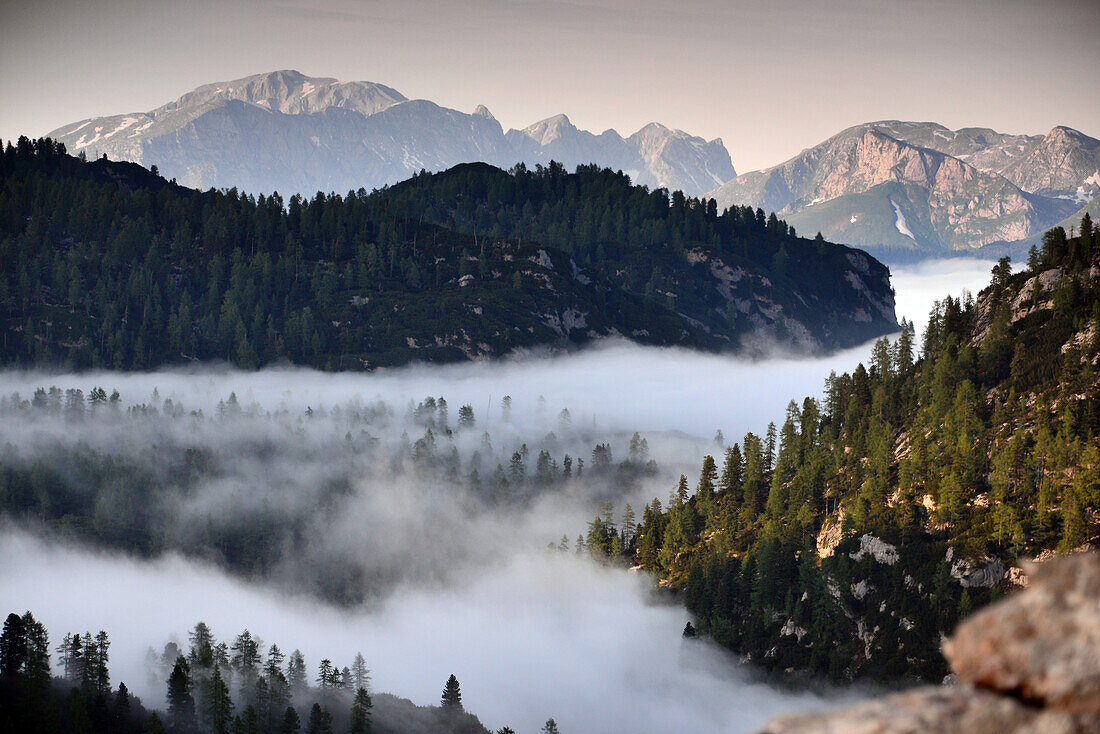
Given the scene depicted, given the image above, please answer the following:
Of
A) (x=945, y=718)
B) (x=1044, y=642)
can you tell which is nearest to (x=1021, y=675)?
(x=1044, y=642)

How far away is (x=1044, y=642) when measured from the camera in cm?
1031

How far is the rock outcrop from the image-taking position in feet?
32.7

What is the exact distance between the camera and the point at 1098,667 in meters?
10.0

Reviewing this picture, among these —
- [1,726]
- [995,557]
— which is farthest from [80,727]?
[995,557]

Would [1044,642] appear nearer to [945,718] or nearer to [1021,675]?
[1021,675]

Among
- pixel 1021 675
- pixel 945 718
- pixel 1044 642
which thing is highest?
pixel 1044 642

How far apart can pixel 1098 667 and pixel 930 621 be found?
8116 inches

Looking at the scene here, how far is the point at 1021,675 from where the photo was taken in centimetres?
1023

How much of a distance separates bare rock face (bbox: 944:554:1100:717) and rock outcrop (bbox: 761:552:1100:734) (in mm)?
10

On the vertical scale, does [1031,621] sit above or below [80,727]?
above

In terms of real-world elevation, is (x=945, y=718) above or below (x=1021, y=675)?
below

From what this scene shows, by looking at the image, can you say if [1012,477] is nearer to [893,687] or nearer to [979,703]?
[893,687]

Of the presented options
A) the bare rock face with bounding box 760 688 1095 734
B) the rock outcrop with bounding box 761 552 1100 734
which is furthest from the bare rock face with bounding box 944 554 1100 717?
the bare rock face with bounding box 760 688 1095 734

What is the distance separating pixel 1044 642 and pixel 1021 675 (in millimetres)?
434
